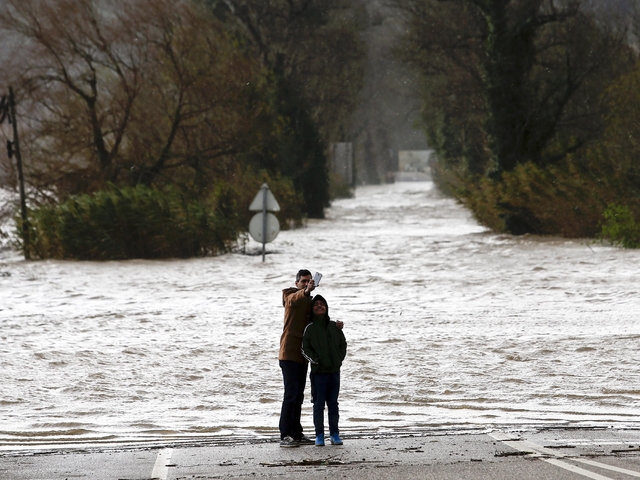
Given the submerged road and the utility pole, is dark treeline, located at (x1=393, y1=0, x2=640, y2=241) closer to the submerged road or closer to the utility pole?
the utility pole

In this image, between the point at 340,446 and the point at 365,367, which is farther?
the point at 365,367

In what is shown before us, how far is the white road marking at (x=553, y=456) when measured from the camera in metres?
Answer: 7.64

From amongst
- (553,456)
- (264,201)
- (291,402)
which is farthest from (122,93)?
(553,456)

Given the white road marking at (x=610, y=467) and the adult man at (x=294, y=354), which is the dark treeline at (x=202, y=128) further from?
the white road marking at (x=610, y=467)

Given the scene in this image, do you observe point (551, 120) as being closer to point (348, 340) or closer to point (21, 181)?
point (21, 181)

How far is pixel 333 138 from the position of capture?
68.4 m

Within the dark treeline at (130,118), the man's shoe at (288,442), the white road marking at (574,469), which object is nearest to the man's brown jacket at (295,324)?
the man's shoe at (288,442)

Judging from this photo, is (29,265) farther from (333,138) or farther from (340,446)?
(333,138)

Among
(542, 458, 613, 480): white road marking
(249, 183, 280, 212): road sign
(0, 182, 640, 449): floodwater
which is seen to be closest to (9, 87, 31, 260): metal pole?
(0, 182, 640, 449): floodwater

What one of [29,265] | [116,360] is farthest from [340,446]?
[29,265]

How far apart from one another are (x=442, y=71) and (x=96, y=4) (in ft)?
63.0

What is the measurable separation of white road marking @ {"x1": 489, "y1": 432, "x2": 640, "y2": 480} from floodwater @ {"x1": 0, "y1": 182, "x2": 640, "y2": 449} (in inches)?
42.8

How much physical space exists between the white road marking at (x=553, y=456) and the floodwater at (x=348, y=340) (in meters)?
1.09

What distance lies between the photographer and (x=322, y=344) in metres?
9.80
